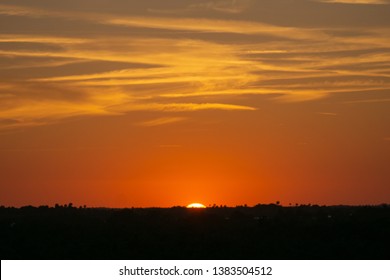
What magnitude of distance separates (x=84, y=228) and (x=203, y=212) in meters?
9.05

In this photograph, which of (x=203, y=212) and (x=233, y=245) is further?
(x=203, y=212)

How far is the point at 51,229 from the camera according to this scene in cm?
7044

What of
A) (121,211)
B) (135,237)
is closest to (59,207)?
(121,211)

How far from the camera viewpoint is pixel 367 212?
75750mm

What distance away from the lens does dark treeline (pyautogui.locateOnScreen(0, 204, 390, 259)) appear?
2569 inches

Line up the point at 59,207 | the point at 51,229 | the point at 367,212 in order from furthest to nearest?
the point at 59,207 → the point at 367,212 → the point at 51,229

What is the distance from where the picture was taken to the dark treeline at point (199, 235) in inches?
2569

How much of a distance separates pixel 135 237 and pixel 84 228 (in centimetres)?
398

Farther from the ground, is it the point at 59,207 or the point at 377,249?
the point at 59,207

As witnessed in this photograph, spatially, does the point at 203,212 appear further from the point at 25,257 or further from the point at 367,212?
the point at 25,257

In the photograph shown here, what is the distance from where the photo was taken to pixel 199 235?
67875 mm
